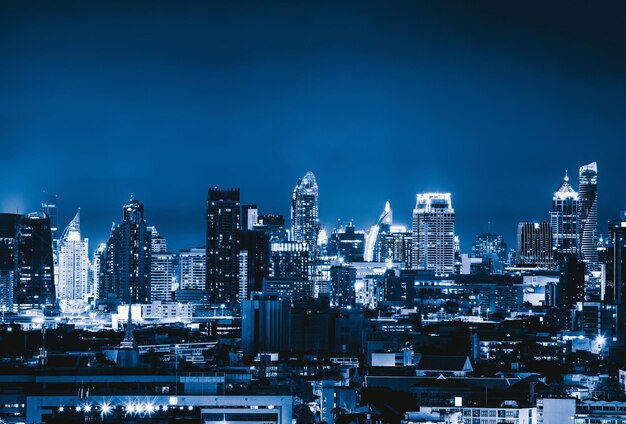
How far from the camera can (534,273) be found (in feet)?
351

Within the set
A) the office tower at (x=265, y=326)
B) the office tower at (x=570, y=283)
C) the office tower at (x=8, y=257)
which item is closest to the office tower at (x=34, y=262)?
the office tower at (x=8, y=257)

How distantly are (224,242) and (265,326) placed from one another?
40.5m

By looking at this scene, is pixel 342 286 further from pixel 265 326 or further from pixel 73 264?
pixel 265 326

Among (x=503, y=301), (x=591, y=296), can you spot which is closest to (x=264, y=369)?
(x=591, y=296)

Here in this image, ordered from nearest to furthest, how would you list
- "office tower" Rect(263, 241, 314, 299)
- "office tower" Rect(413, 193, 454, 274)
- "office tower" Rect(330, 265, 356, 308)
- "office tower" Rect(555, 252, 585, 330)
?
1. "office tower" Rect(555, 252, 585, 330)
2. "office tower" Rect(263, 241, 314, 299)
3. "office tower" Rect(330, 265, 356, 308)
4. "office tower" Rect(413, 193, 454, 274)

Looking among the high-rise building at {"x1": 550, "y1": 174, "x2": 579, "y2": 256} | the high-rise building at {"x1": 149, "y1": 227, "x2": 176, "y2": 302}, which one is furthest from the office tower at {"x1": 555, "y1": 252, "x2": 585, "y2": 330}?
the high-rise building at {"x1": 149, "y1": 227, "x2": 176, "y2": 302}

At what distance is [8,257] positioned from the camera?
9700 cm

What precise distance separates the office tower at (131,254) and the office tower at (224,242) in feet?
15.0

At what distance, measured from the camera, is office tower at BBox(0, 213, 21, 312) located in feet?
314

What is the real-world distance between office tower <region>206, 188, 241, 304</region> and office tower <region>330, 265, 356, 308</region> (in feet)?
26.9

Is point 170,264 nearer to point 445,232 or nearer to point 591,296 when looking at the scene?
point 445,232

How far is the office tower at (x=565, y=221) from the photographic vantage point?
10800 centimetres

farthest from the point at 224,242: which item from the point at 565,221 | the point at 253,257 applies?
the point at 565,221

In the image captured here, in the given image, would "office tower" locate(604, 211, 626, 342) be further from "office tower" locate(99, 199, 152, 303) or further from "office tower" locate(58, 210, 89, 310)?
"office tower" locate(58, 210, 89, 310)
